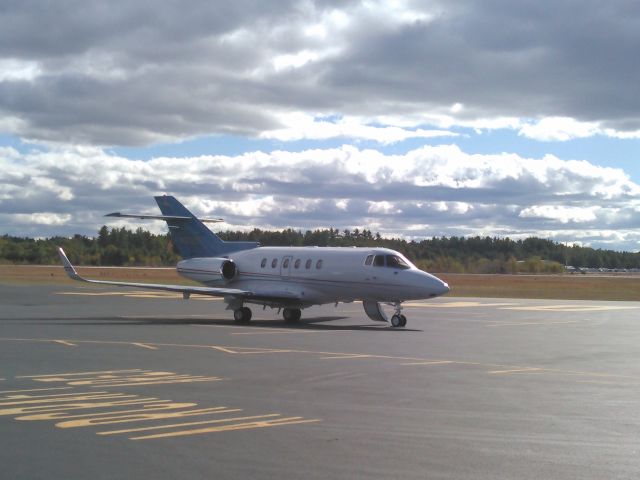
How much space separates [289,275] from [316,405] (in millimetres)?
20892

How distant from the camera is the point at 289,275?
32969mm

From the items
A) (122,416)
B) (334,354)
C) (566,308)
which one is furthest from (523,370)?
(566,308)

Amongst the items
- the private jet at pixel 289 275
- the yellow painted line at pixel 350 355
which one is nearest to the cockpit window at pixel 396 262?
the private jet at pixel 289 275

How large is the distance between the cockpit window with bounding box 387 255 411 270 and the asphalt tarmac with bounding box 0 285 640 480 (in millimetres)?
4653

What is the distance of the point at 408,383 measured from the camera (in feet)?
48.1

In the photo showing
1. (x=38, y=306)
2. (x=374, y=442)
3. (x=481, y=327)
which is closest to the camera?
(x=374, y=442)

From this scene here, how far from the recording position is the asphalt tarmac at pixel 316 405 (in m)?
8.49

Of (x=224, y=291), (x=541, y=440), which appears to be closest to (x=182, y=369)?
(x=541, y=440)

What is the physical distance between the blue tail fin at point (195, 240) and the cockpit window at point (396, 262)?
27.1 ft

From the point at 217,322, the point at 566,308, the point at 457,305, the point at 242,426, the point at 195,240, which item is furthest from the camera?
the point at 457,305

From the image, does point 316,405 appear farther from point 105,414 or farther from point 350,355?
point 350,355

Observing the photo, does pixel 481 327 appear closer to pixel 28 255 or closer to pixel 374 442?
pixel 374 442

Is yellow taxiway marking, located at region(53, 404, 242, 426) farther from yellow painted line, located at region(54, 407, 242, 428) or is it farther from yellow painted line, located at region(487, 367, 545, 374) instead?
yellow painted line, located at region(487, 367, 545, 374)

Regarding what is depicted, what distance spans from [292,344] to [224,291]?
9621mm
